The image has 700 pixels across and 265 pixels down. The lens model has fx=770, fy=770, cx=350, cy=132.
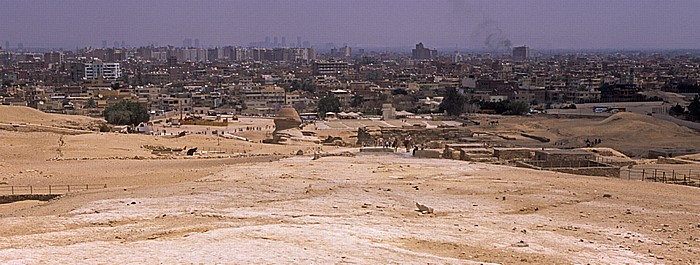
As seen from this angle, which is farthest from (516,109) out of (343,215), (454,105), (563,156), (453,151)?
(343,215)

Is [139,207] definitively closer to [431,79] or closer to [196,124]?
[196,124]

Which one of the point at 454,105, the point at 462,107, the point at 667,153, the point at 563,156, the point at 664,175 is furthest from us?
the point at 462,107

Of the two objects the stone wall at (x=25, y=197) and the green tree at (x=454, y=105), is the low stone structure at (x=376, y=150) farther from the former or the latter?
the green tree at (x=454, y=105)

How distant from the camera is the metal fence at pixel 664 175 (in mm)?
20641

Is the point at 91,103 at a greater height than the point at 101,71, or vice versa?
the point at 101,71

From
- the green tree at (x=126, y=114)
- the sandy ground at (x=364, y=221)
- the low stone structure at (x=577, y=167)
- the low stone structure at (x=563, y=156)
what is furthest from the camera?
the green tree at (x=126, y=114)

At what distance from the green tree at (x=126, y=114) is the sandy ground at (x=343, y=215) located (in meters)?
28.1

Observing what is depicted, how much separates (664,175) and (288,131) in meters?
21.6

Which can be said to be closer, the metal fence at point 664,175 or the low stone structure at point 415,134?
the metal fence at point 664,175

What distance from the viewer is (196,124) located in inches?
2103

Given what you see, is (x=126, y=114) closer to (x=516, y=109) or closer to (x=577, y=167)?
(x=516, y=109)

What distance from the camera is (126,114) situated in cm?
5259

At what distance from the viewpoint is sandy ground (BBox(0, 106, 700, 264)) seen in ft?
34.2

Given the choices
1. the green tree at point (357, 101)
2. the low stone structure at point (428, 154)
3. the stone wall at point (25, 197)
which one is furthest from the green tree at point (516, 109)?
the stone wall at point (25, 197)
